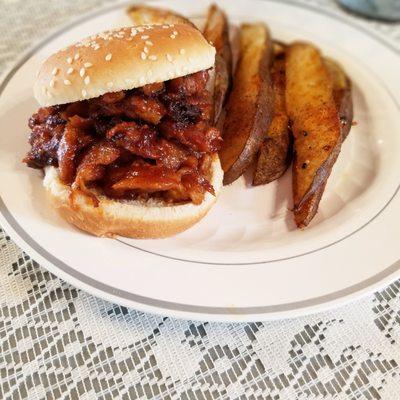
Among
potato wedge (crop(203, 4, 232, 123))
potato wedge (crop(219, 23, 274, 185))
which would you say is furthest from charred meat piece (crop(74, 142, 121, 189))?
potato wedge (crop(203, 4, 232, 123))

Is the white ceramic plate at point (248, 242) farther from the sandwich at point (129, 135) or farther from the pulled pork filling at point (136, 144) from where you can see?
the pulled pork filling at point (136, 144)

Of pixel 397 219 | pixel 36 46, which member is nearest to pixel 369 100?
pixel 397 219

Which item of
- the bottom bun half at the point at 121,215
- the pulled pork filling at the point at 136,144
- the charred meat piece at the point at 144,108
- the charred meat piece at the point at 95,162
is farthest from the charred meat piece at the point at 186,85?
the bottom bun half at the point at 121,215

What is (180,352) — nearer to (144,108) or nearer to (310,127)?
(144,108)

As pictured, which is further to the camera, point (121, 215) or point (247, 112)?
point (247, 112)

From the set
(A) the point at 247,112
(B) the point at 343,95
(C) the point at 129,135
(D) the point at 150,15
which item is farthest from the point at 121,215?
(D) the point at 150,15

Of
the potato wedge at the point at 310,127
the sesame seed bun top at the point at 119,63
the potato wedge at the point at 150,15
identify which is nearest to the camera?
the sesame seed bun top at the point at 119,63

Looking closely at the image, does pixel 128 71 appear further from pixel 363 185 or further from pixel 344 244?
pixel 363 185
